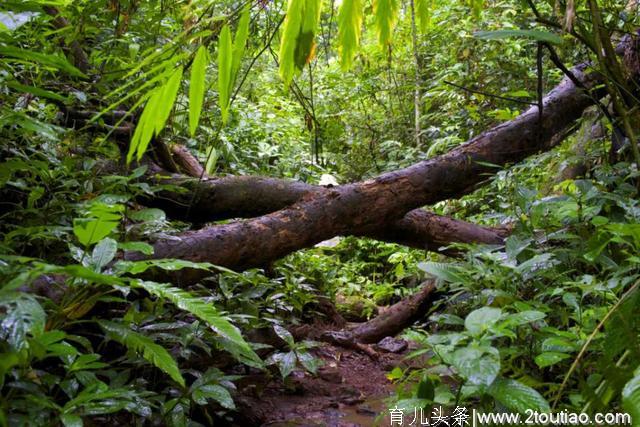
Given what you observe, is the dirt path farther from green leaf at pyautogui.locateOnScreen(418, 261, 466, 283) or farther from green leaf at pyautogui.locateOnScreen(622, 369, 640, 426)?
green leaf at pyautogui.locateOnScreen(622, 369, 640, 426)

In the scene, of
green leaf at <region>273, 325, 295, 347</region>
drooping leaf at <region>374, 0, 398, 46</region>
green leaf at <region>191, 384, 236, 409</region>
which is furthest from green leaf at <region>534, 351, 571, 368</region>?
green leaf at <region>273, 325, 295, 347</region>

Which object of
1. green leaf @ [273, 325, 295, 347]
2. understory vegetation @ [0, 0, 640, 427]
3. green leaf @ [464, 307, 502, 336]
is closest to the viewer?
understory vegetation @ [0, 0, 640, 427]

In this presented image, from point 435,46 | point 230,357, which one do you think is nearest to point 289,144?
point 435,46

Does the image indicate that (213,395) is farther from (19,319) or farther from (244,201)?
(244,201)

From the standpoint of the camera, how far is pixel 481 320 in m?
1.16

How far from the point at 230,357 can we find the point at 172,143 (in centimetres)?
164

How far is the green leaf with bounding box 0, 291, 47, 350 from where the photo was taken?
93 centimetres

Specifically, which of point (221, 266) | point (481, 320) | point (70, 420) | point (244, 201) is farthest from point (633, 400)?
point (244, 201)

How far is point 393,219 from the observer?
3072 millimetres

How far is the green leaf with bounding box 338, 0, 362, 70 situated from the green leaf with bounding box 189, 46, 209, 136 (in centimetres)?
21

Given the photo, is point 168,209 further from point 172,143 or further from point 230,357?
point 230,357

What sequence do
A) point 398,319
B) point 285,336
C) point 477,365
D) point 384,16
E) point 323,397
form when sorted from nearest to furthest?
point 384,16 < point 477,365 < point 285,336 < point 323,397 < point 398,319

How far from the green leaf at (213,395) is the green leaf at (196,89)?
46.8 inches

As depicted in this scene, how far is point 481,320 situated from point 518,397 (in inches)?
7.0
